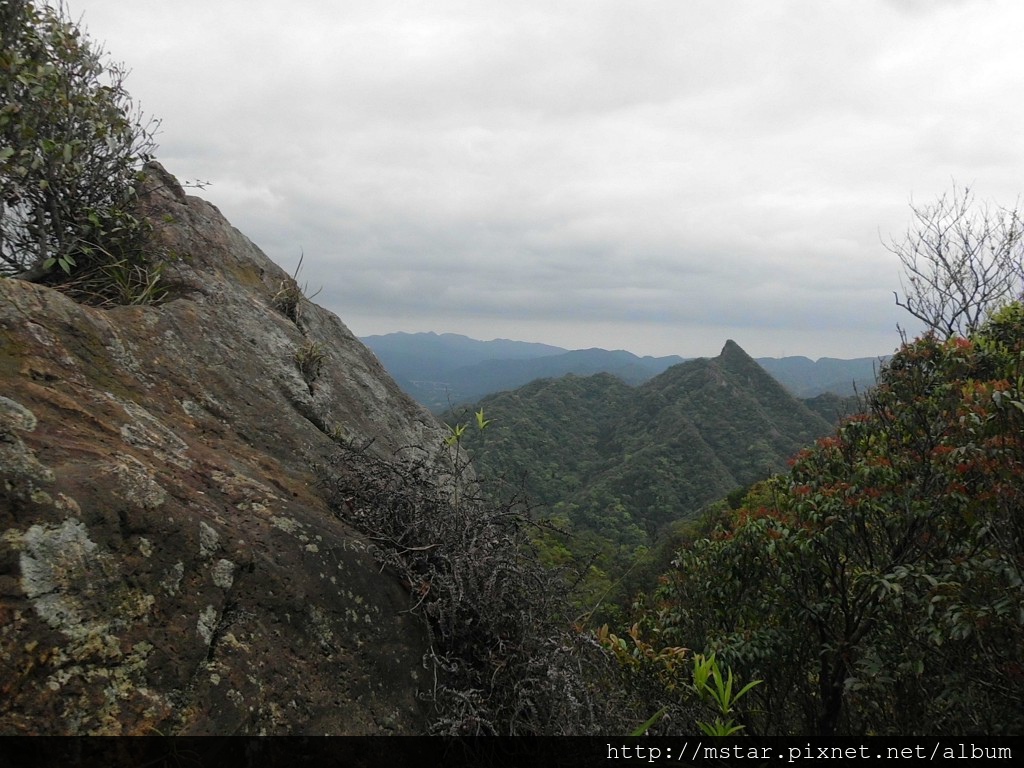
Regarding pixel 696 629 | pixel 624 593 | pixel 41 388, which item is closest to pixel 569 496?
pixel 624 593

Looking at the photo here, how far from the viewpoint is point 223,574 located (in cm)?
312

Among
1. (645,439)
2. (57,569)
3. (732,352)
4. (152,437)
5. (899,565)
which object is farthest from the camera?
(732,352)

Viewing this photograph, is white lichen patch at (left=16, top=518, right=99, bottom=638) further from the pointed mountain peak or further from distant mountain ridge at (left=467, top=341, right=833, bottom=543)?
the pointed mountain peak

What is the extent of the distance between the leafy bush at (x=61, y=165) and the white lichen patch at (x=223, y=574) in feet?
10.2

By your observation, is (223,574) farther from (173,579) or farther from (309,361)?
(309,361)

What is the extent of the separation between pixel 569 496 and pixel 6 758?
217 feet

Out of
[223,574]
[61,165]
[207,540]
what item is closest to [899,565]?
[223,574]

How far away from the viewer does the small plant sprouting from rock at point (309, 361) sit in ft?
18.8

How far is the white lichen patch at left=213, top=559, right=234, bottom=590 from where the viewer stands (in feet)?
10.1

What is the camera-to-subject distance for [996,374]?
5.27 meters

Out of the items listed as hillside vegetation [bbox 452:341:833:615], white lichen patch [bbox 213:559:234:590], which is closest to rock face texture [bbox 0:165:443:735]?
white lichen patch [bbox 213:559:234:590]

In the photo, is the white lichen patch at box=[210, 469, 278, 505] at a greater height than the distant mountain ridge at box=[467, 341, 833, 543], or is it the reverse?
the white lichen patch at box=[210, 469, 278, 505]

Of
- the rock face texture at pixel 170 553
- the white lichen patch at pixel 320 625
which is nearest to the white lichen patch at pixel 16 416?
the rock face texture at pixel 170 553

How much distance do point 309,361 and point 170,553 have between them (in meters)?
3.06
